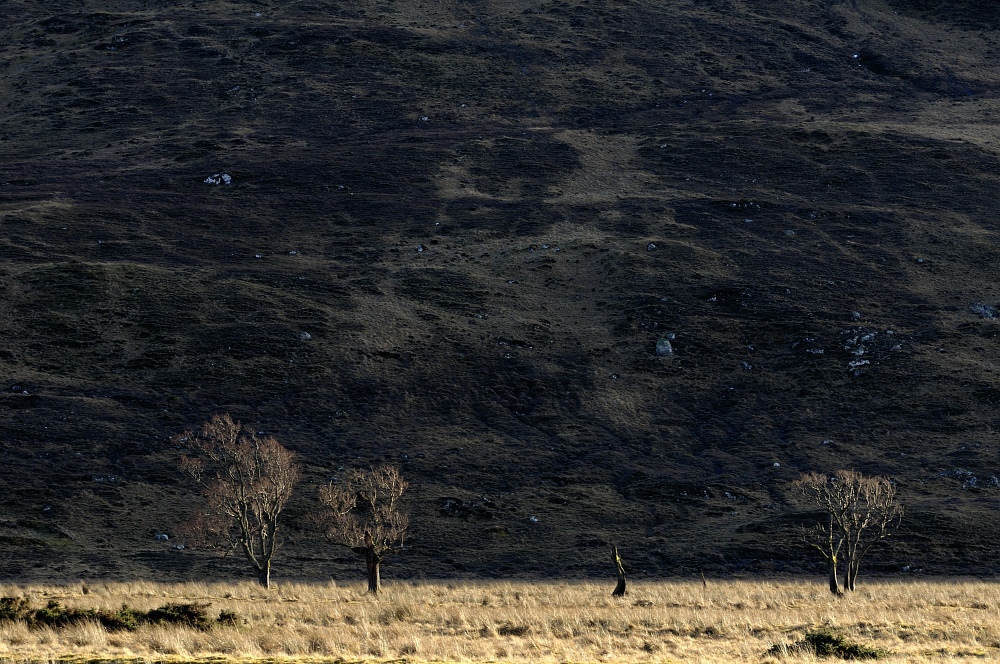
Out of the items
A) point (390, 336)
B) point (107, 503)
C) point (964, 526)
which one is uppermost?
point (964, 526)

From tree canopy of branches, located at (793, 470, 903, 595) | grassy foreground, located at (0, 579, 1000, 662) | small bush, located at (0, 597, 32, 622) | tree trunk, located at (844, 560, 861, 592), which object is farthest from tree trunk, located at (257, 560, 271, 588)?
tree trunk, located at (844, 560, 861, 592)

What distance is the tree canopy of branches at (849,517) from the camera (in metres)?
34.5

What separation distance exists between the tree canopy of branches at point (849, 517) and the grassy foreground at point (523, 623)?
1348 millimetres

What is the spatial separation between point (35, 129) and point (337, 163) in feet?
115

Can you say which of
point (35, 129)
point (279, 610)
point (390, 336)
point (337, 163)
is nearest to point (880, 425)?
point (390, 336)

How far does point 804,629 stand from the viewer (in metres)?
22.7

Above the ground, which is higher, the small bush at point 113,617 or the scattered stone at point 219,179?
the small bush at point 113,617

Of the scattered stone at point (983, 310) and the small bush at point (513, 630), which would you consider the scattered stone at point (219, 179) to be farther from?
the small bush at point (513, 630)

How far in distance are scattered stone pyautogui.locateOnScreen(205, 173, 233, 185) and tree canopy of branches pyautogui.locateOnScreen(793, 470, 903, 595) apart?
59.3m

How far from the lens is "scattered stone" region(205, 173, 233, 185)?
9194 cm

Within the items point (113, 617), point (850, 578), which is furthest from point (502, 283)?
point (113, 617)

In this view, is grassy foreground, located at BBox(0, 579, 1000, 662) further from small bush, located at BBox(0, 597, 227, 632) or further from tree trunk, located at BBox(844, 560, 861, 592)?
tree trunk, located at BBox(844, 560, 861, 592)

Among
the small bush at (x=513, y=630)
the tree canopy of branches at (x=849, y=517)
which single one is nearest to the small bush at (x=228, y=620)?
the small bush at (x=513, y=630)

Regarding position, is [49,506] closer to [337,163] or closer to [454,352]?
[454,352]
